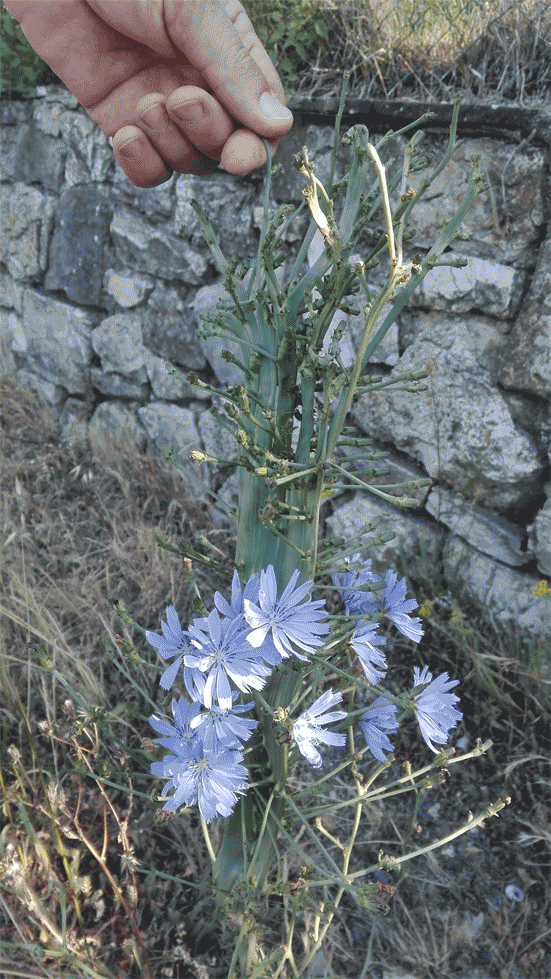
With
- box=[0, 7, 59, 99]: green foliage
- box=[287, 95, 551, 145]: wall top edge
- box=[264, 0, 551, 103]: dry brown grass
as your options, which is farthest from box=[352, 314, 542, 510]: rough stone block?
box=[0, 7, 59, 99]: green foliage

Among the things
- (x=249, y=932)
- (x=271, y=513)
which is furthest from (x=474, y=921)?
(x=271, y=513)

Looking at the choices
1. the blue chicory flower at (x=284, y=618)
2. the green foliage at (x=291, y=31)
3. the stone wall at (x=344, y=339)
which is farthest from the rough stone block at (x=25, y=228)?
the blue chicory flower at (x=284, y=618)

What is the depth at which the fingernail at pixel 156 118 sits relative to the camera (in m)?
1.09

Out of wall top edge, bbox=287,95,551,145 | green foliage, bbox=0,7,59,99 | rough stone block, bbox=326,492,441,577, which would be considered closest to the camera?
wall top edge, bbox=287,95,551,145

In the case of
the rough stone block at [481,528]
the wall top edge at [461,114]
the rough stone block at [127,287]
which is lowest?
the rough stone block at [481,528]

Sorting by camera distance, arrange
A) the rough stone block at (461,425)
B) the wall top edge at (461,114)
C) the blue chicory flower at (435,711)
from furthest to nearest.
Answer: the rough stone block at (461,425)
the wall top edge at (461,114)
the blue chicory flower at (435,711)

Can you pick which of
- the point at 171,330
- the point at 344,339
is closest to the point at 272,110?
the point at 344,339

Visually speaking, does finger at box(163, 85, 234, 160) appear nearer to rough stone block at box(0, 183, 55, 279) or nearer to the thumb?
the thumb

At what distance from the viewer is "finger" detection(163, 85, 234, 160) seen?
1037 millimetres

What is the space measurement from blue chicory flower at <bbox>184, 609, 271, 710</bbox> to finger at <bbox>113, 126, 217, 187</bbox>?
0.75 meters

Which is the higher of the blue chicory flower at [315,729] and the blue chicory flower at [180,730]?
the blue chicory flower at [315,729]

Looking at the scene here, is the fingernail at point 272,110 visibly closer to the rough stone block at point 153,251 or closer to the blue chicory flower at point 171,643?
the blue chicory flower at point 171,643

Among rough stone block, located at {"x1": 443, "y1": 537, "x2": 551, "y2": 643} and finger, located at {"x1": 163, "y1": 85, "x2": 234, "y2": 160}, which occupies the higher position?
finger, located at {"x1": 163, "y1": 85, "x2": 234, "y2": 160}

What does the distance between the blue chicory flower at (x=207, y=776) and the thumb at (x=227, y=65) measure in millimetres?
912
